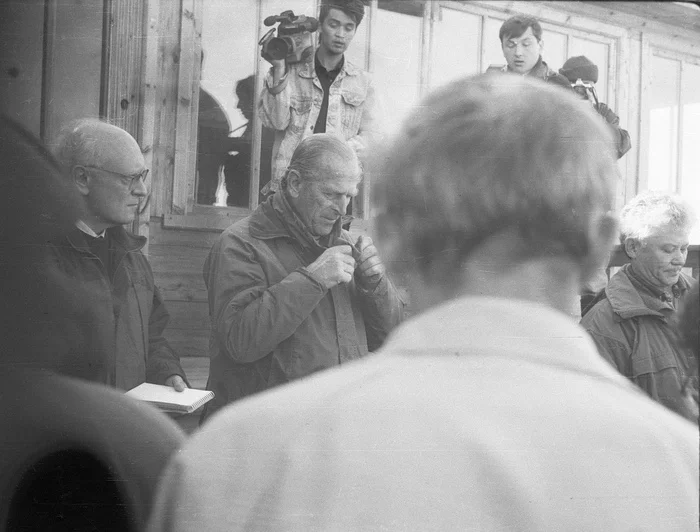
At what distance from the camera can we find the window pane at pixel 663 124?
65.3 inches

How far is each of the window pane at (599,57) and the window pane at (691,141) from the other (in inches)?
8.3

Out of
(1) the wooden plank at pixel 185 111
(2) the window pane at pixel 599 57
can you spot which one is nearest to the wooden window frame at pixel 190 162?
(1) the wooden plank at pixel 185 111

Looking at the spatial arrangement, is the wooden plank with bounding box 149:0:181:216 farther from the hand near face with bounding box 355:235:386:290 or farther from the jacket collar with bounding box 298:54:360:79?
the hand near face with bounding box 355:235:386:290

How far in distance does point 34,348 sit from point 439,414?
2.78 feet

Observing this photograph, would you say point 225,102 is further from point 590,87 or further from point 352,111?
point 590,87

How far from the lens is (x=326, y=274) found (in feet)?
5.02

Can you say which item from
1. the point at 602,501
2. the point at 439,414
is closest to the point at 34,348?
the point at 439,414

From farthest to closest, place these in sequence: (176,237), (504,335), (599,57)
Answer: (599,57) < (176,237) < (504,335)

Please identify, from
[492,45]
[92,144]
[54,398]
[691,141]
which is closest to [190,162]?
[92,144]

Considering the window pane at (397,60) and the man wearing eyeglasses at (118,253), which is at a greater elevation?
the window pane at (397,60)

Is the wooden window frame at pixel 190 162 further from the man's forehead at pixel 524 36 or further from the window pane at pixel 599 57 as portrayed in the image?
the window pane at pixel 599 57

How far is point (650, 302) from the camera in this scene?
163cm

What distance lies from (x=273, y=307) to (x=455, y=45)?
67cm

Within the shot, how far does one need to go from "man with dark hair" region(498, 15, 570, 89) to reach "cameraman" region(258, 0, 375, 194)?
0.30 m
